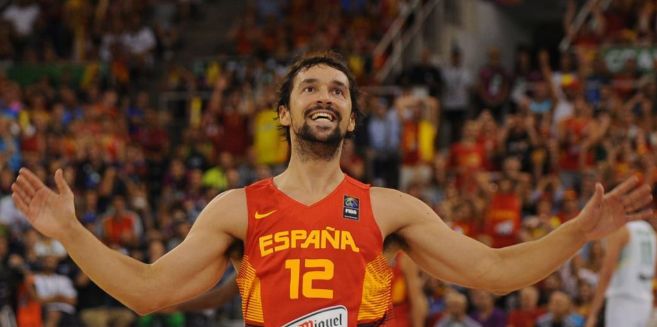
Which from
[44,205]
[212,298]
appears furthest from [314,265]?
[212,298]

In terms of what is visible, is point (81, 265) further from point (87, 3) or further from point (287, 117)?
point (87, 3)

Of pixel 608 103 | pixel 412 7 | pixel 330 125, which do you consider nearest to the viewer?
pixel 330 125

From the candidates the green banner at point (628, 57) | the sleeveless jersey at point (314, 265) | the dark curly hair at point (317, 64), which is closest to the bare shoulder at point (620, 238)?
the dark curly hair at point (317, 64)

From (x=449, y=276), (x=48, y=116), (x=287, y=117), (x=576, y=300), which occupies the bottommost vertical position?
(x=576, y=300)

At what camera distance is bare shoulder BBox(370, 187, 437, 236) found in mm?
5547

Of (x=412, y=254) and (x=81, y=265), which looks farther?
(x=412, y=254)

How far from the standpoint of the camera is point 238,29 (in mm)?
22688

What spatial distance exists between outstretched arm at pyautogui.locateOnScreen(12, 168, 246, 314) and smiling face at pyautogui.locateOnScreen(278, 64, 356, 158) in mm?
409

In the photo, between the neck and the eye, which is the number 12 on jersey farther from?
the eye

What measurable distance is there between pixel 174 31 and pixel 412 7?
510cm

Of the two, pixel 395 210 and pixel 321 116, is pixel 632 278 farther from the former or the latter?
pixel 321 116

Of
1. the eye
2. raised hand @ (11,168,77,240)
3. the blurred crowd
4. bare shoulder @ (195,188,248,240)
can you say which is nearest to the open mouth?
the eye

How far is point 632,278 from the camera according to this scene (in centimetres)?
1022

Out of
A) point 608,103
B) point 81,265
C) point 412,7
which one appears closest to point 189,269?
point 81,265
